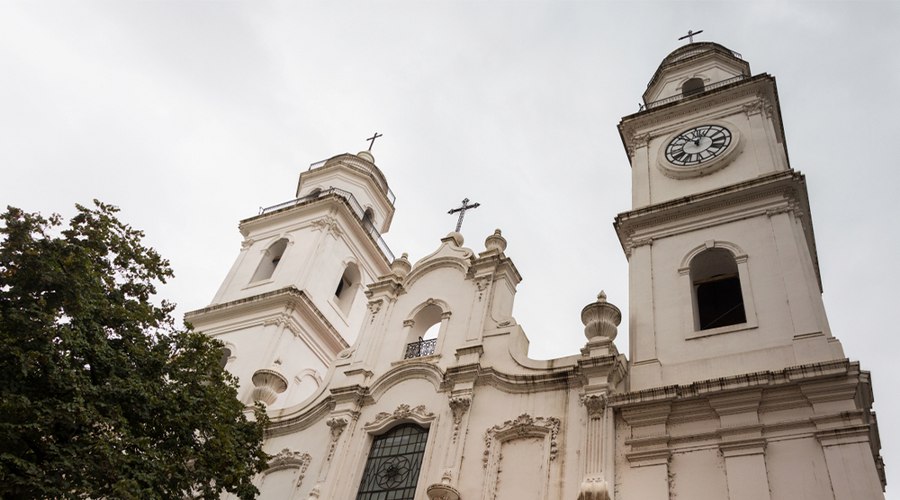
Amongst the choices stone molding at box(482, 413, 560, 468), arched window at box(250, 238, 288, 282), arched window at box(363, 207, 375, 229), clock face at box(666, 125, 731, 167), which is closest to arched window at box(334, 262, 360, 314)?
arched window at box(250, 238, 288, 282)

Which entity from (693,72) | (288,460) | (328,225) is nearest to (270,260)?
(328,225)

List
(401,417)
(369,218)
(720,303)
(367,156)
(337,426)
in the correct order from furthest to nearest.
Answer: (367,156), (369,218), (720,303), (337,426), (401,417)

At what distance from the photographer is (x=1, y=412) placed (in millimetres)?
10461

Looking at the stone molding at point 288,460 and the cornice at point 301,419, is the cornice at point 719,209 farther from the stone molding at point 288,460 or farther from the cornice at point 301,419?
the stone molding at point 288,460

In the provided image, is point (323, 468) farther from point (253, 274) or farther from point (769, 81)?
point (769, 81)

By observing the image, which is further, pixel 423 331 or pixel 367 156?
pixel 367 156

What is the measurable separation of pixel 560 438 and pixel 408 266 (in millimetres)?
7901

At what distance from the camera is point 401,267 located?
2039 centimetres

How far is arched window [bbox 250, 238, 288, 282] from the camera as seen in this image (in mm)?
25922

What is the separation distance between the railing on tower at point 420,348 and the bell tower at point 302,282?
331 cm

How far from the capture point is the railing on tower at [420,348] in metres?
17.6

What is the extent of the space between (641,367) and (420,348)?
5212 millimetres

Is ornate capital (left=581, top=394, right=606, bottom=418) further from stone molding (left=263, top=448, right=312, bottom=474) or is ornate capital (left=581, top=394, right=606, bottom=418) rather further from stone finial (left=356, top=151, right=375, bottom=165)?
stone finial (left=356, top=151, right=375, bottom=165)

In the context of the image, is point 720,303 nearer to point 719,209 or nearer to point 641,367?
point 719,209
